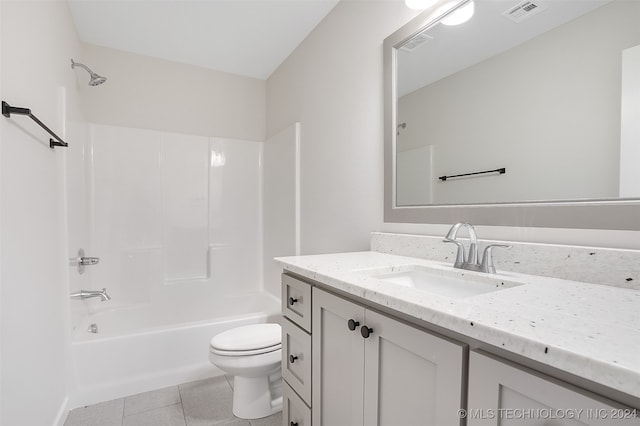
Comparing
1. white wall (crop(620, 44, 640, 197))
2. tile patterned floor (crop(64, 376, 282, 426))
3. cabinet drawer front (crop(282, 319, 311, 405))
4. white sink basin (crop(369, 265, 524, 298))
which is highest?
white wall (crop(620, 44, 640, 197))

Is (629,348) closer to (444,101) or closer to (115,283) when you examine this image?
(444,101)

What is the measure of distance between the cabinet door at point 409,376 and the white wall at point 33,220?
1204 millimetres

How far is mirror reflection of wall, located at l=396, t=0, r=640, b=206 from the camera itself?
2.75 ft

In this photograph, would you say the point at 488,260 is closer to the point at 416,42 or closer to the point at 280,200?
the point at 416,42

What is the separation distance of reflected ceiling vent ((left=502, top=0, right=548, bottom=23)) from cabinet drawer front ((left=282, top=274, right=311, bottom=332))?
1.16 m

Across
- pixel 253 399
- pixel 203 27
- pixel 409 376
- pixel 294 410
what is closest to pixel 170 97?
pixel 203 27

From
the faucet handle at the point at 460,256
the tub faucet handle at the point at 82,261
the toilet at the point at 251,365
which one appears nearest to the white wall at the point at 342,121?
the faucet handle at the point at 460,256

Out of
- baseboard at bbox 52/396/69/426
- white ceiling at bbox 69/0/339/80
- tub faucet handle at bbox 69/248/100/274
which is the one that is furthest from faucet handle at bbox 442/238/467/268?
tub faucet handle at bbox 69/248/100/274

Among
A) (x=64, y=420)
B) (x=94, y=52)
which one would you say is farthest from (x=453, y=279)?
(x=94, y=52)

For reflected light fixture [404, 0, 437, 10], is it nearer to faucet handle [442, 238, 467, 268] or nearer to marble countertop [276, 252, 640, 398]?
faucet handle [442, 238, 467, 268]

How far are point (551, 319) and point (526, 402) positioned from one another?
0.48 ft

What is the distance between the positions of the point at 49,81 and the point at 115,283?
154 centimetres

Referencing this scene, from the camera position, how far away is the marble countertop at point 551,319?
0.40m

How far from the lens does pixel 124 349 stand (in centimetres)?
198
